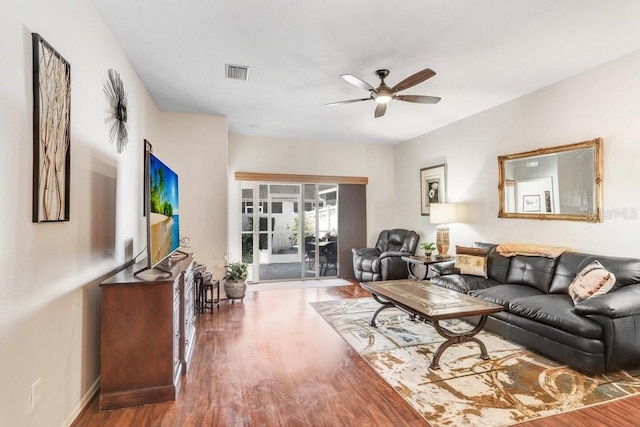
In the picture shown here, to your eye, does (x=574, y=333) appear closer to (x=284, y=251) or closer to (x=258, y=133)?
(x=284, y=251)

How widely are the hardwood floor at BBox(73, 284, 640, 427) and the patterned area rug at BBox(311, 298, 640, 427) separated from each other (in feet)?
0.35

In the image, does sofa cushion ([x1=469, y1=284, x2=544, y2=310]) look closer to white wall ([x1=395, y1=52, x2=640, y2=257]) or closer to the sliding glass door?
white wall ([x1=395, y1=52, x2=640, y2=257])

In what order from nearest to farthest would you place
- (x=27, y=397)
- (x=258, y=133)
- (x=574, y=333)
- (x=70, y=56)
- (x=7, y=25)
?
(x=7, y=25) → (x=27, y=397) → (x=70, y=56) → (x=574, y=333) → (x=258, y=133)

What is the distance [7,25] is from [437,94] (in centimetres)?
393

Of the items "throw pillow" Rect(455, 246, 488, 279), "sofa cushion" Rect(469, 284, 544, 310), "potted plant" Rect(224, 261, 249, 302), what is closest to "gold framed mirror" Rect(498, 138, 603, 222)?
"throw pillow" Rect(455, 246, 488, 279)

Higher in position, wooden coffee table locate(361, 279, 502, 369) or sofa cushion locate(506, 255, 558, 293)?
sofa cushion locate(506, 255, 558, 293)

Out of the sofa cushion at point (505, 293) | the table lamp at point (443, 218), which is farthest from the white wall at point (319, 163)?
the sofa cushion at point (505, 293)

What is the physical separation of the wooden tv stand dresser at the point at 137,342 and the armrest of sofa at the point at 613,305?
3081 millimetres

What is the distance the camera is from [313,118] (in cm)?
501

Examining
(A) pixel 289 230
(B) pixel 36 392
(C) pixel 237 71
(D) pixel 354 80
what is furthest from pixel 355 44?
(A) pixel 289 230

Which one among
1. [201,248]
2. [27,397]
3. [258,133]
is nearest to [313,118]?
[258,133]

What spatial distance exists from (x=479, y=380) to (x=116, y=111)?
12.0 ft

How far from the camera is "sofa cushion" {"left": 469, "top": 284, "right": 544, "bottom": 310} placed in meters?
3.17

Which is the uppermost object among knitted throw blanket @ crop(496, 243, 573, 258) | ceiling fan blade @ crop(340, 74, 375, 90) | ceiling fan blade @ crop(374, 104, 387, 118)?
ceiling fan blade @ crop(340, 74, 375, 90)
